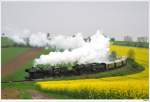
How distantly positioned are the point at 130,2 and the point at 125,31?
13.0 inches

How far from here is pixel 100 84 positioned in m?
6.05

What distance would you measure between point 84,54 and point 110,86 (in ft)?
1.50

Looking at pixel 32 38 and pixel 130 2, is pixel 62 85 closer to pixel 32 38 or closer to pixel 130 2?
pixel 32 38

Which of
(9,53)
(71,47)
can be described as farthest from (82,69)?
(9,53)

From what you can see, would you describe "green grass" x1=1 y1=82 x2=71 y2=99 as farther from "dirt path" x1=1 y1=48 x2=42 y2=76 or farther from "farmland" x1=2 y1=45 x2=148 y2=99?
"dirt path" x1=1 y1=48 x2=42 y2=76

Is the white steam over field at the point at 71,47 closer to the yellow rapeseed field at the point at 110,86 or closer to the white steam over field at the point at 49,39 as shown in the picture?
the white steam over field at the point at 49,39

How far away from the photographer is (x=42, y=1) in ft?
19.7

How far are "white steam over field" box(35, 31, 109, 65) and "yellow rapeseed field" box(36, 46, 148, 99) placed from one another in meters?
0.20

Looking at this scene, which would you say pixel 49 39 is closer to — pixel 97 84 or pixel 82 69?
pixel 82 69

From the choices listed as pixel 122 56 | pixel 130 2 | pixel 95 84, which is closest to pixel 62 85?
pixel 95 84

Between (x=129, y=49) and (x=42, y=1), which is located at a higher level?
(x=42, y=1)

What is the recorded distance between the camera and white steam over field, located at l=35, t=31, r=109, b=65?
19.9 ft

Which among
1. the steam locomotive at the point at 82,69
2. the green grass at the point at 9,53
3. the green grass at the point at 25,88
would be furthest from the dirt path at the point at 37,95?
the green grass at the point at 9,53

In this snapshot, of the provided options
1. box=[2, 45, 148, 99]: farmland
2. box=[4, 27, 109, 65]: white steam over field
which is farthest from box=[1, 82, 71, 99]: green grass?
box=[4, 27, 109, 65]: white steam over field
